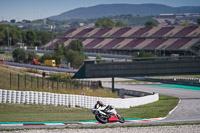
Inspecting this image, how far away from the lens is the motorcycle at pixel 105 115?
22.8 m

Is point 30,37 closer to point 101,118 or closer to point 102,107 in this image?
point 101,118

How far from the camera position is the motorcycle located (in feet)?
75.0

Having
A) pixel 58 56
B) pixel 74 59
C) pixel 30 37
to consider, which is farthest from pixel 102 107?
pixel 30 37

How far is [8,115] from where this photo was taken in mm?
27219

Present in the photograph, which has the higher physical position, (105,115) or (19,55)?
(105,115)

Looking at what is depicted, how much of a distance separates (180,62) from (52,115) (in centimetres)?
2974

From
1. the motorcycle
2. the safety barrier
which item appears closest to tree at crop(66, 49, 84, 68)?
the safety barrier

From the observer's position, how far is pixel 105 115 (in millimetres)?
23281

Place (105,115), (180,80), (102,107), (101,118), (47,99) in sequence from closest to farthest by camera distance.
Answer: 1. (102,107)
2. (105,115)
3. (101,118)
4. (47,99)
5. (180,80)

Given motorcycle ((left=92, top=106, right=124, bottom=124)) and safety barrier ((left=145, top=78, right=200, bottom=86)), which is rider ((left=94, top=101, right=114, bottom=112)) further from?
safety barrier ((left=145, top=78, right=200, bottom=86))

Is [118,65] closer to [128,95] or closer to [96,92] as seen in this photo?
[128,95]

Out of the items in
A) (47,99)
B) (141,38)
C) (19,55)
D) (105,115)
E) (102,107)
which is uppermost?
(102,107)

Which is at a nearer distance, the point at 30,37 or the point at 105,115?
the point at 105,115

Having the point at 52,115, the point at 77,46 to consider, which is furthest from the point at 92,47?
the point at 52,115
